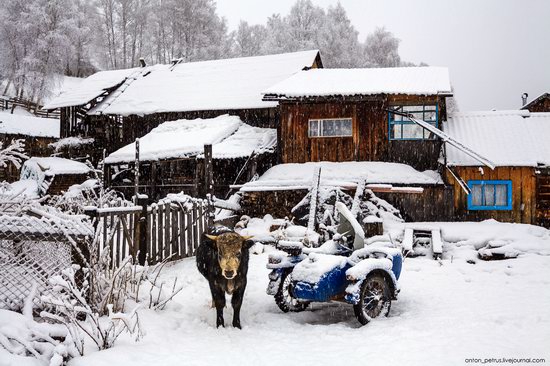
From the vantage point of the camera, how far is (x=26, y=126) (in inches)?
1273

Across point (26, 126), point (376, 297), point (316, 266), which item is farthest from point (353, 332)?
point (26, 126)

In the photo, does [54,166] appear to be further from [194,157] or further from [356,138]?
[356,138]

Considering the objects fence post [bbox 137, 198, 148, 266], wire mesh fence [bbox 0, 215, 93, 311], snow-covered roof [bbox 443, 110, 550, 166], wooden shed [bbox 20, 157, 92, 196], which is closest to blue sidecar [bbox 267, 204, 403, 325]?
wire mesh fence [bbox 0, 215, 93, 311]

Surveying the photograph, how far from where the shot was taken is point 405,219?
16781mm

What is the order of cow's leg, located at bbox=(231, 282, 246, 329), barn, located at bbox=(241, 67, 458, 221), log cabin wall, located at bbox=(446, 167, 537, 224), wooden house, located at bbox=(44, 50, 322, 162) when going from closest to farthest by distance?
cow's leg, located at bbox=(231, 282, 246, 329), barn, located at bbox=(241, 67, 458, 221), log cabin wall, located at bbox=(446, 167, 537, 224), wooden house, located at bbox=(44, 50, 322, 162)

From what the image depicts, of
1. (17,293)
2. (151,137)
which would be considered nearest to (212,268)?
(17,293)

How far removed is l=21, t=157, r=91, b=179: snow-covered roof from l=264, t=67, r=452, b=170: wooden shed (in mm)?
11529

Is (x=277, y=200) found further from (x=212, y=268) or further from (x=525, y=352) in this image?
(x=525, y=352)

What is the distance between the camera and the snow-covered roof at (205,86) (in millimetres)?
24312

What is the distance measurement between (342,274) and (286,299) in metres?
1.19

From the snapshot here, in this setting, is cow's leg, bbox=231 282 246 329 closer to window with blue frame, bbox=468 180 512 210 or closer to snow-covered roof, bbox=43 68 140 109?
window with blue frame, bbox=468 180 512 210

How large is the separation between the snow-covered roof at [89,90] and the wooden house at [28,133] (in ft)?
14.8

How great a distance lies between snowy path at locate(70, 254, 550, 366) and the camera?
5145 mm

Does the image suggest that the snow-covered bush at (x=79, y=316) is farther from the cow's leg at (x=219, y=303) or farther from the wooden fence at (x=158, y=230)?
the wooden fence at (x=158, y=230)
